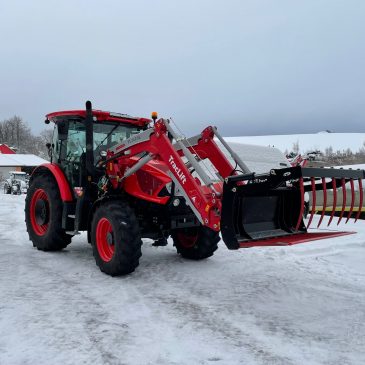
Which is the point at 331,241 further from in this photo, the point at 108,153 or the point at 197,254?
the point at 108,153

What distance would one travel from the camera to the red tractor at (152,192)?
13.8 feet

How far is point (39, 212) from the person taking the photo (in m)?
6.50

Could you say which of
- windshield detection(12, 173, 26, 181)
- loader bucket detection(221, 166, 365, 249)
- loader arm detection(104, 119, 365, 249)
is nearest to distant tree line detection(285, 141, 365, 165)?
loader arm detection(104, 119, 365, 249)

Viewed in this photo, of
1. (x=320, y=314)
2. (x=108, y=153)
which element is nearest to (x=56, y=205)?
(x=108, y=153)

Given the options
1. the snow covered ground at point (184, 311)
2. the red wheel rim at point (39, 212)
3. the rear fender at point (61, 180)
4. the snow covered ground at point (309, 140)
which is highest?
the snow covered ground at point (309, 140)

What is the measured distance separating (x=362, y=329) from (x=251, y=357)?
3.70 ft

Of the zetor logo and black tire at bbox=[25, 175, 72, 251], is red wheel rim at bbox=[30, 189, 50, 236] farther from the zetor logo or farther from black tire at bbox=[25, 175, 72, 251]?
the zetor logo

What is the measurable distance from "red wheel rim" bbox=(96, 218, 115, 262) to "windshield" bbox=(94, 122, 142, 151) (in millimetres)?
1313

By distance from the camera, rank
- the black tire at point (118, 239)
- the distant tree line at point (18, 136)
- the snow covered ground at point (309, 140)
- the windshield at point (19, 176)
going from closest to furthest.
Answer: the black tire at point (118, 239) → the windshield at point (19, 176) → the snow covered ground at point (309, 140) → the distant tree line at point (18, 136)

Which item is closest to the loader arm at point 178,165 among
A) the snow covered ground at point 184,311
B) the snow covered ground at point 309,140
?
the snow covered ground at point 184,311

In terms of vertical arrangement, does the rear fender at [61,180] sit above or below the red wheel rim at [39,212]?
Result: above

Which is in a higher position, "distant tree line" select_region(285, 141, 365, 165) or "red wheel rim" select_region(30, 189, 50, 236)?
"distant tree line" select_region(285, 141, 365, 165)

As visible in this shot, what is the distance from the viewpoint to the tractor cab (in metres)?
5.89

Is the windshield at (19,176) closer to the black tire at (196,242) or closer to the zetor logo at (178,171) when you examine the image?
the black tire at (196,242)
